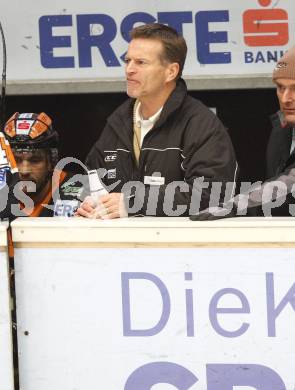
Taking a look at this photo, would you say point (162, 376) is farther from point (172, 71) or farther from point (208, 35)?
point (208, 35)

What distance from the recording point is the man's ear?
4.48 meters

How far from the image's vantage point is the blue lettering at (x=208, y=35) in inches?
230

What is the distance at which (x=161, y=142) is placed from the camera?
4363 millimetres

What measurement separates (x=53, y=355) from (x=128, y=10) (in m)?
2.71

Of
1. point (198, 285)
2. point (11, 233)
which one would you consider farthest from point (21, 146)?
point (198, 285)

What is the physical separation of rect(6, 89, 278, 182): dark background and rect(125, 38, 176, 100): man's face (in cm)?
168

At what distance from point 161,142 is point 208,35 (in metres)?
1.68

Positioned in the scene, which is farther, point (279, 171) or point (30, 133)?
point (30, 133)

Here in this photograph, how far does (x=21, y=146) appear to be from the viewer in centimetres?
484

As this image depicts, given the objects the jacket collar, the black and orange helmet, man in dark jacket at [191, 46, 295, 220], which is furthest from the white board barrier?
the black and orange helmet

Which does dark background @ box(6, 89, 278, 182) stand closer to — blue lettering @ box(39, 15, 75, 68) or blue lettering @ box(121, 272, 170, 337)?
blue lettering @ box(39, 15, 75, 68)

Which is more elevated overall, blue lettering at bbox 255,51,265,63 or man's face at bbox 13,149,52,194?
blue lettering at bbox 255,51,265,63

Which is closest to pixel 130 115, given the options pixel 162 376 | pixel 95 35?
pixel 162 376

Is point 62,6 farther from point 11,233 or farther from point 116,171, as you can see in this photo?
point 11,233
